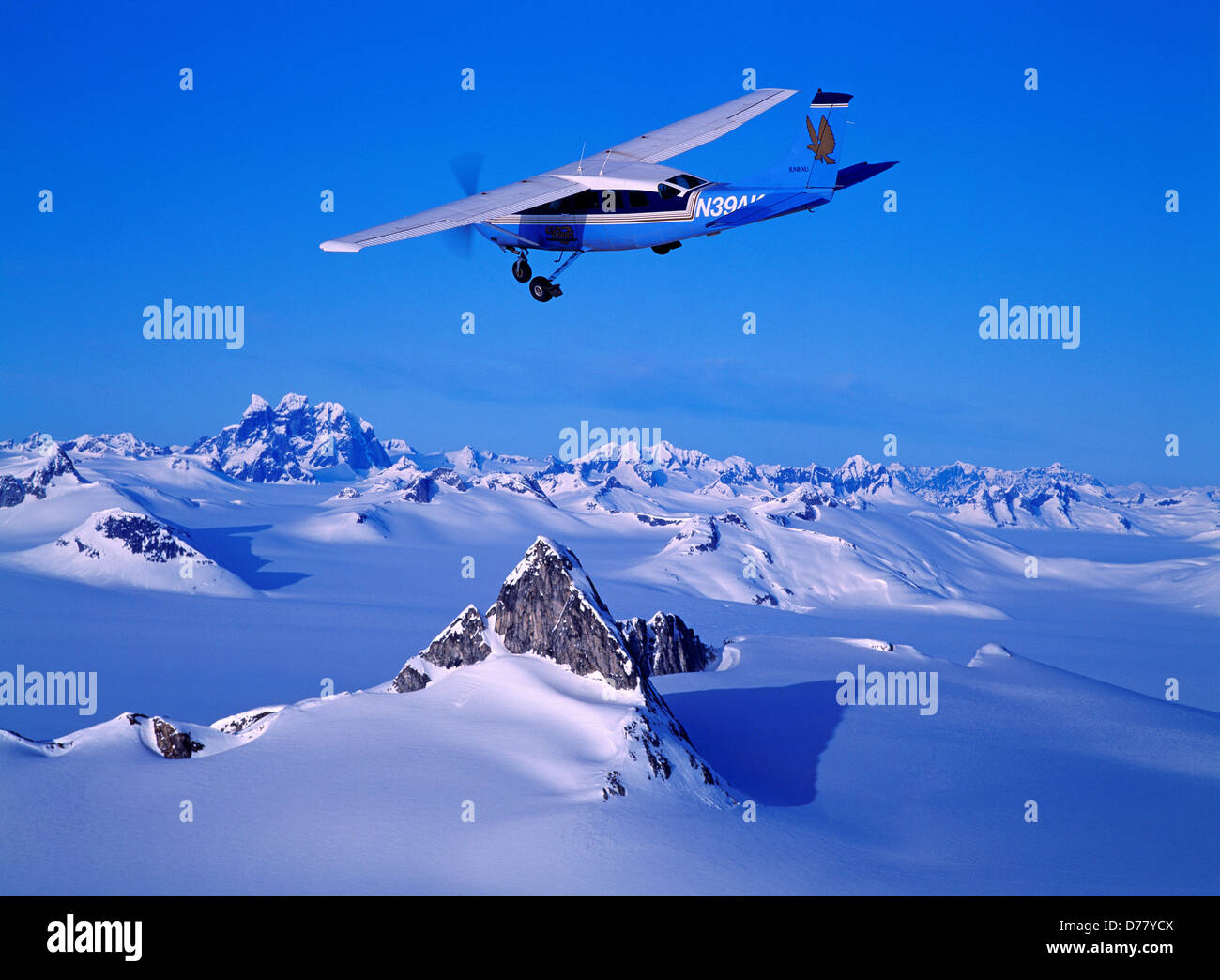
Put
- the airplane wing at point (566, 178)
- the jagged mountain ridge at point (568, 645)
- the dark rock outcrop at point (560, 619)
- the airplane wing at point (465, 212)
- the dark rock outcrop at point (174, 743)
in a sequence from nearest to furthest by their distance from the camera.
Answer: the airplane wing at point (465, 212), the airplane wing at point (566, 178), the jagged mountain ridge at point (568, 645), the dark rock outcrop at point (174, 743), the dark rock outcrop at point (560, 619)

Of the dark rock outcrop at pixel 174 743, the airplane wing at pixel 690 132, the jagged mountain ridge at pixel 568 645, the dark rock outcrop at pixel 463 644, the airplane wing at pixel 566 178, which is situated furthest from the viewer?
Answer: the dark rock outcrop at pixel 463 644

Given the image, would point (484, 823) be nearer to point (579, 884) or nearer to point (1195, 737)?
point (579, 884)

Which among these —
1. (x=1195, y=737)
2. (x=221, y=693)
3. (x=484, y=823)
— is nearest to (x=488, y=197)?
(x=484, y=823)

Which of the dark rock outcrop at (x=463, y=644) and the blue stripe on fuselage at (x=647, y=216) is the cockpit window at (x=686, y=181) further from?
the dark rock outcrop at (x=463, y=644)

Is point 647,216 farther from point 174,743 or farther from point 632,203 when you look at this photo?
point 174,743

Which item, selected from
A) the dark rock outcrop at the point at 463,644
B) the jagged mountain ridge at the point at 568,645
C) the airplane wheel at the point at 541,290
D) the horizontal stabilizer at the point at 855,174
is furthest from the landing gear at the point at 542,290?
the dark rock outcrop at the point at 463,644

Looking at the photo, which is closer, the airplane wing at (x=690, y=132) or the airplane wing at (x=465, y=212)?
the airplane wing at (x=465, y=212)

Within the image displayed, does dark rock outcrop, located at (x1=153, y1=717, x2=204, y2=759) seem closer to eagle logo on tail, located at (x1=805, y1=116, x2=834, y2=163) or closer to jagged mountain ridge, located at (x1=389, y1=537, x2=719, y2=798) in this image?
jagged mountain ridge, located at (x1=389, y1=537, x2=719, y2=798)

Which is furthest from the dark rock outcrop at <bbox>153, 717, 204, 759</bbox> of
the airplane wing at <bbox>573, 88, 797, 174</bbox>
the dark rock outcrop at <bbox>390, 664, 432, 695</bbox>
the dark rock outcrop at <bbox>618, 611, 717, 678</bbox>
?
the dark rock outcrop at <bbox>618, 611, 717, 678</bbox>
